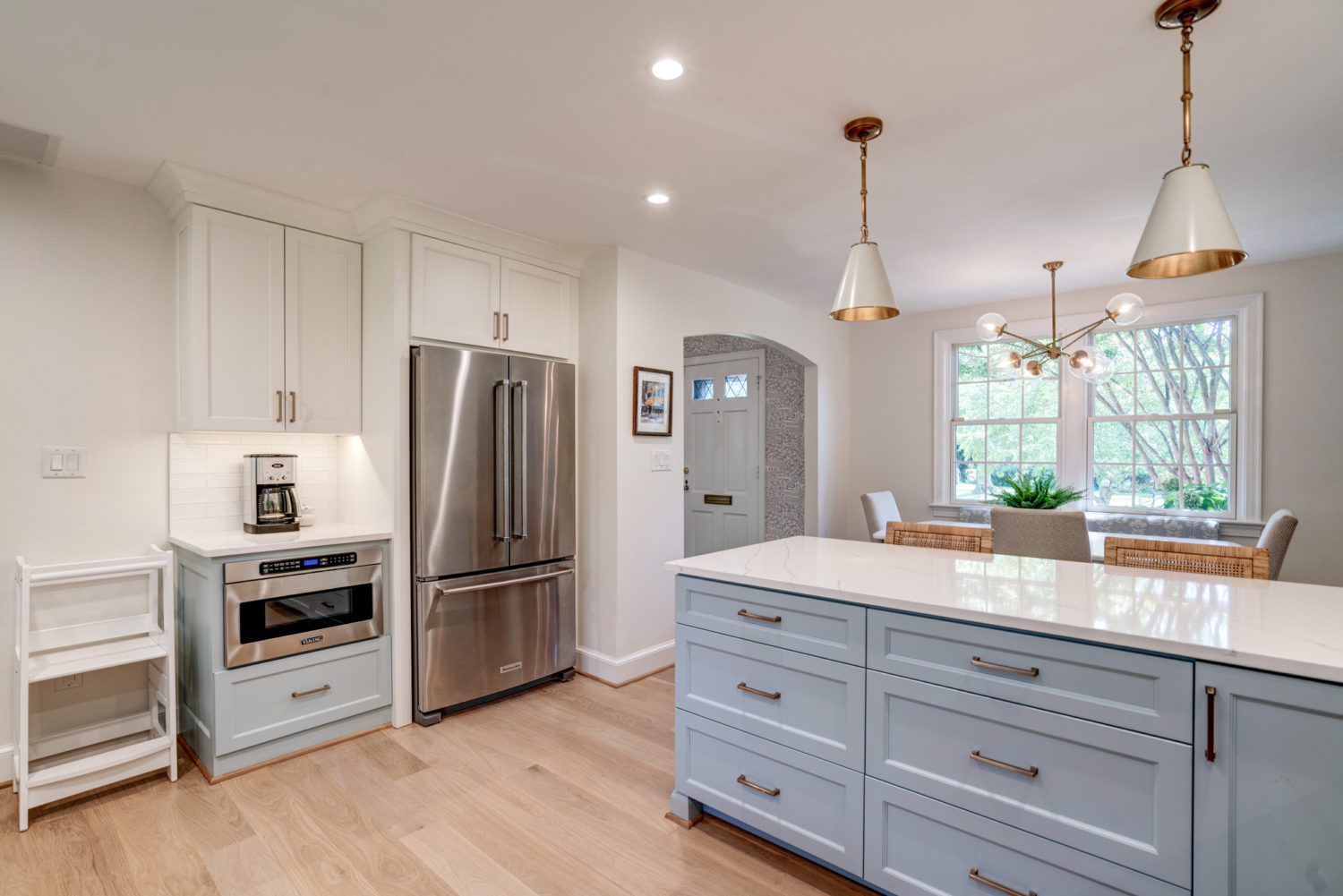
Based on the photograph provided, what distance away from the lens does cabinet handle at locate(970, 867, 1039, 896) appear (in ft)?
5.06

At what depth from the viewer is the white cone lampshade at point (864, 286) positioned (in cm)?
211

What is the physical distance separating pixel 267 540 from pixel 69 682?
2.98 feet

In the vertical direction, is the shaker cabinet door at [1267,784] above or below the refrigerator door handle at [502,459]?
below

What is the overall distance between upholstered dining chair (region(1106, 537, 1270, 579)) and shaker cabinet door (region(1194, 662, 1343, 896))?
0.99m

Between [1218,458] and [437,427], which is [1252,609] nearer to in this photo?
[437,427]

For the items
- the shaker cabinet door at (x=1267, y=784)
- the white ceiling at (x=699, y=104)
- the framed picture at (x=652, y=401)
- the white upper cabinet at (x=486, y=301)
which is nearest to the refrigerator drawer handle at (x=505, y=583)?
the framed picture at (x=652, y=401)

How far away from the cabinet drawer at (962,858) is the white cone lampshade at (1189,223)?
1418 millimetres

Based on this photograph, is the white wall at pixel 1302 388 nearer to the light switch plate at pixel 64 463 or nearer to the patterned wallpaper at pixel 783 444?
the patterned wallpaper at pixel 783 444

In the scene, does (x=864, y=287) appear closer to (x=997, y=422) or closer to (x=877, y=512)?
(x=877, y=512)

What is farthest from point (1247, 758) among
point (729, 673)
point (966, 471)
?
point (966, 471)

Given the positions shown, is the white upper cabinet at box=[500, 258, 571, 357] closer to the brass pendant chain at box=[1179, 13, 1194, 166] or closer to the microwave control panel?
the microwave control panel

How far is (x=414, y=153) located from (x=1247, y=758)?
298 centimetres

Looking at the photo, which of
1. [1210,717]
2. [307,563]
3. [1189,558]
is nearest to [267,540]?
[307,563]

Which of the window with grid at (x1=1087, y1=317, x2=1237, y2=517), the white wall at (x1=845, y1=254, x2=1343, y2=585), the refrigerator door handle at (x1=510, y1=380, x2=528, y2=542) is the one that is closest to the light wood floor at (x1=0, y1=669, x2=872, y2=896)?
the refrigerator door handle at (x1=510, y1=380, x2=528, y2=542)
